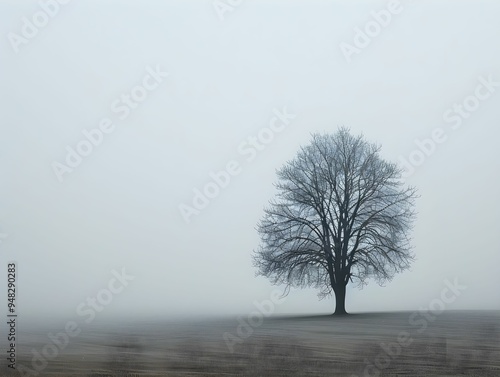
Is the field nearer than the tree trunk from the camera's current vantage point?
Yes

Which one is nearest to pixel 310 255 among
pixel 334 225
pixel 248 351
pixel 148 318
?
pixel 334 225

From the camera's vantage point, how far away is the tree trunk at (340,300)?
41.5 m

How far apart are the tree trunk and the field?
7.75 m

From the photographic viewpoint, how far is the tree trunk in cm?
4150

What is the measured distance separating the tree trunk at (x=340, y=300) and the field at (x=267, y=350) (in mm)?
7754

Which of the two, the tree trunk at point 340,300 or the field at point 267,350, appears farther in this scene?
the tree trunk at point 340,300

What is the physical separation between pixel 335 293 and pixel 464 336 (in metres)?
13.3

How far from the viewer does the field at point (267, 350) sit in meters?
23.7

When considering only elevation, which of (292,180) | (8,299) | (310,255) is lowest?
(8,299)

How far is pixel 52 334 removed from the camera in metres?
28.6

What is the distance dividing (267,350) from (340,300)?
53.8 ft

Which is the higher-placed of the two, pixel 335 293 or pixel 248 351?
pixel 335 293

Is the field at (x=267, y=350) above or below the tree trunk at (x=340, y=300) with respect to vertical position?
below

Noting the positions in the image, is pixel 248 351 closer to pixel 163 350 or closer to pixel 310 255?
pixel 163 350
